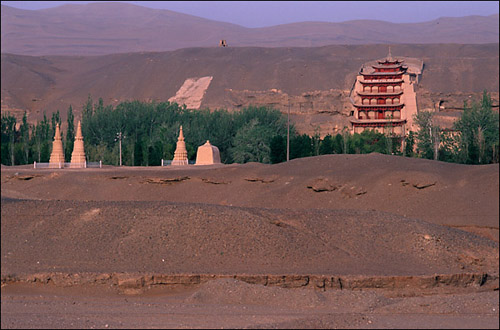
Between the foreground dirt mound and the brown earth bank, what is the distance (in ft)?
0.13

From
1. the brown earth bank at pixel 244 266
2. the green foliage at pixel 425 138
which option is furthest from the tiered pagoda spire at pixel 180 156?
the brown earth bank at pixel 244 266

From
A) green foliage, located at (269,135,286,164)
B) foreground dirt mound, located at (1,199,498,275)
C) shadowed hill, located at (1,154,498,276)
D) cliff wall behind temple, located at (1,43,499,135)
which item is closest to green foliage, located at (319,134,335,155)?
green foliage, located at (269,135,286,164)

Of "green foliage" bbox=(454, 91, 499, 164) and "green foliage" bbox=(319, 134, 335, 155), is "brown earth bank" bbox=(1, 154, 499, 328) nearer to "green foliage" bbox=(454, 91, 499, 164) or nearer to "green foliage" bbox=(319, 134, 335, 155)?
"green foliage" bbox=(454, 91, 499, 164)

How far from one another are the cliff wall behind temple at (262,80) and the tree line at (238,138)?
77.9 feet

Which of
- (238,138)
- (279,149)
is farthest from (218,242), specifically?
(238,138)

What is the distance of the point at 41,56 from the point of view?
16988 centimetres

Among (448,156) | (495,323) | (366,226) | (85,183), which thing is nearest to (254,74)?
(448,156)

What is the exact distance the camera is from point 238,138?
6212cm

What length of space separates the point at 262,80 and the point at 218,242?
94.4 m

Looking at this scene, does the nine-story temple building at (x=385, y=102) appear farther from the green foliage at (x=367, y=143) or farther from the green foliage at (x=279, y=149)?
the green foliage at (x=279, y=149)

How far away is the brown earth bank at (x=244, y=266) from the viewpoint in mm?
14625

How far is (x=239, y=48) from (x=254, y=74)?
21.4 metres

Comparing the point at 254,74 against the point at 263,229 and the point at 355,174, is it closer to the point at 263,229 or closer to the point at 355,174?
the point at 355,174

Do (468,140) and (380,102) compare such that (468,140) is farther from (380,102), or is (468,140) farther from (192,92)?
(192,92)
